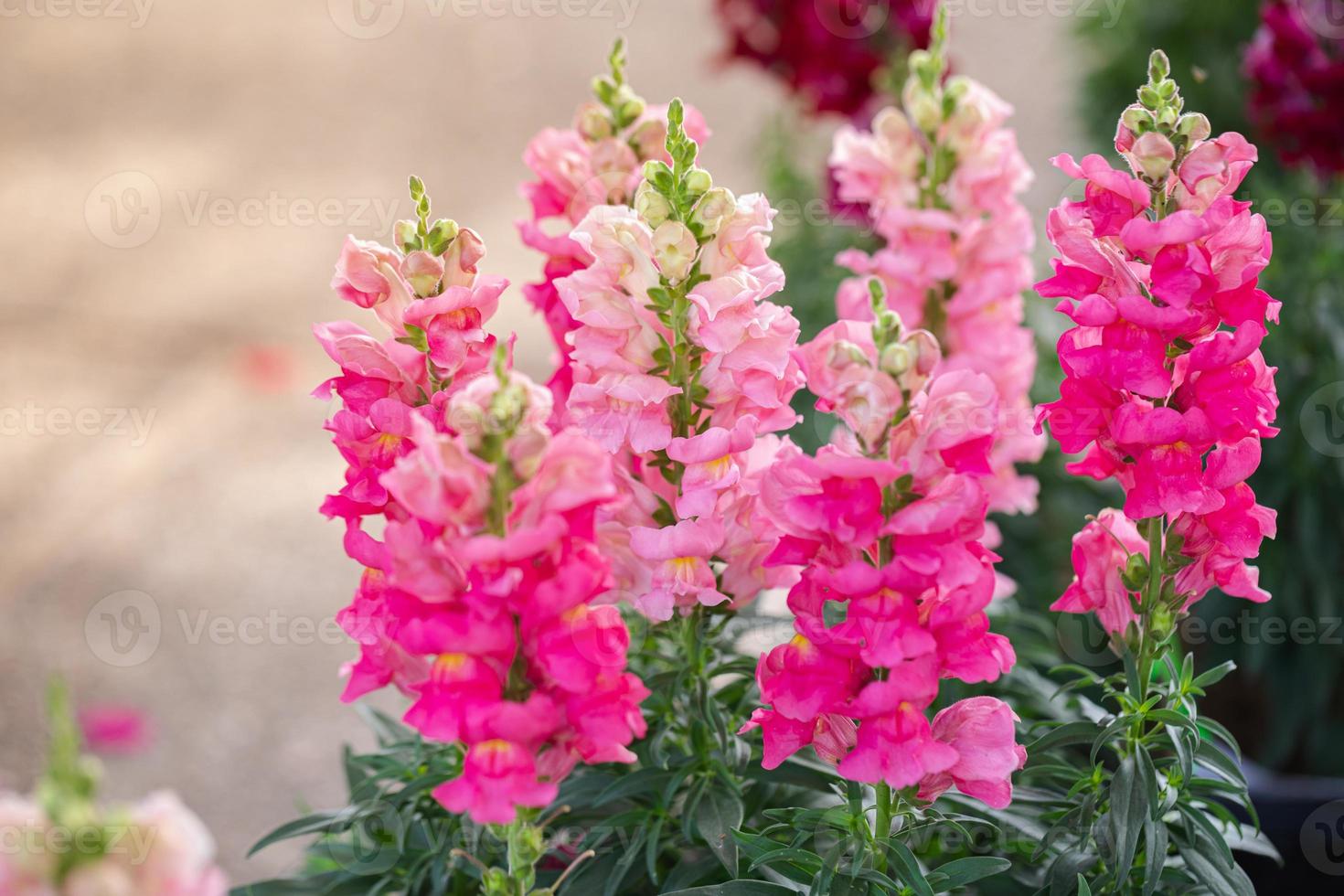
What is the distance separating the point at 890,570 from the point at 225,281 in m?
5.11

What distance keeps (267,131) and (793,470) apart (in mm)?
6171

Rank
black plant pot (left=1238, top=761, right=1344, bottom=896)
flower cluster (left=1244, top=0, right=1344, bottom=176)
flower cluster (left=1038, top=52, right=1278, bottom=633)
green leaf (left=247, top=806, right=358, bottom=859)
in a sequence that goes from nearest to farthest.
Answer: flower cluster (left=1038, top=52, right=1278, bottom=633)
green leaf (left=247, top=806, right=358, bottom=859)
black plant pot (left=1238, top=761, right=1344, bottom=896)
flower cluster (left=1244, top=0, right=1344, bottom=176)

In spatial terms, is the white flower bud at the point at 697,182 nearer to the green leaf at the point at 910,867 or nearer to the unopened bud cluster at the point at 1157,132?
the unopened bud cluster at the point at 1157,132

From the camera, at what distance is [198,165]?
6426 millimetres

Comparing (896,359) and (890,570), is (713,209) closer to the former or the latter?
(896,359)

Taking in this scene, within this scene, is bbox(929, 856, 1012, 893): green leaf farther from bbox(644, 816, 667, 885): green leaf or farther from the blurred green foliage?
the blurred green foliage

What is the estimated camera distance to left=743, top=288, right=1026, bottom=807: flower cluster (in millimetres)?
1202

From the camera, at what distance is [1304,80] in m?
2.81

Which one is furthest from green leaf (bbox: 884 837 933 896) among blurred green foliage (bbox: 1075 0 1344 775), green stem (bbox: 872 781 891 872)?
blurred green foliage (bbox: 1075 0 1344 775)

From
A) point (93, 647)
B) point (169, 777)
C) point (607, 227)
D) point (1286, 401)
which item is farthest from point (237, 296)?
point (607, 227)

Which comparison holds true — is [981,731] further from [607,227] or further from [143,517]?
[143,517]

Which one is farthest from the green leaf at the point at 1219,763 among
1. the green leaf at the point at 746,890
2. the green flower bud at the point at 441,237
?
the green flower bud at the point at 441,237

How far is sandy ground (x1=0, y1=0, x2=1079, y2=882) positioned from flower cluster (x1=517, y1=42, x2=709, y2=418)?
78.8 inches

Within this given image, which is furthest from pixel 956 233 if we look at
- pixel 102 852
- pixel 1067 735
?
pixel 102 852
